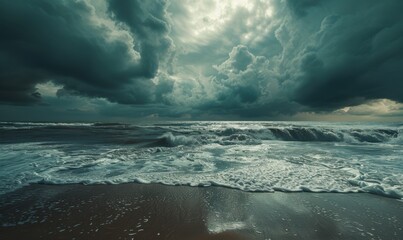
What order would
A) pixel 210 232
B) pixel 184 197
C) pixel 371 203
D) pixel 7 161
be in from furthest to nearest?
1. pixel 7 161
2. pixel 184 197
3. pixel 371 203
4. pixel 210 232

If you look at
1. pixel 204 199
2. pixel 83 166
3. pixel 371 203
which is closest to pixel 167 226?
pixel 204 199

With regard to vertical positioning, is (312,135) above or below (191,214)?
above

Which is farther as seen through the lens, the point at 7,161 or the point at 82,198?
the point at 7,161

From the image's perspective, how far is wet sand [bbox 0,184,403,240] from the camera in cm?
262

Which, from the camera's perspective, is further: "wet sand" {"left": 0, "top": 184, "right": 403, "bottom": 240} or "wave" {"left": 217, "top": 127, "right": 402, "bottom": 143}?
"wave" {"left": 217, "top": 127, "right": 402, "bottom": 143}

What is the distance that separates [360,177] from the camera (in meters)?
5.27

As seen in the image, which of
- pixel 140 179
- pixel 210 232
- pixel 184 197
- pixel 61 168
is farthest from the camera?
pixel 61 168

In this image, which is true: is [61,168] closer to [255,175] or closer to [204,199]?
[204,199]

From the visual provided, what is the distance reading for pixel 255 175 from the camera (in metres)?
5.40

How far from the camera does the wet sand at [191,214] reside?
8.58ft

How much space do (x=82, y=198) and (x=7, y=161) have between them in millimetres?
5465

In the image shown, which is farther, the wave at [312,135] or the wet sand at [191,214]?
the wave at [312,135]

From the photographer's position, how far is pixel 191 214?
3248 mm

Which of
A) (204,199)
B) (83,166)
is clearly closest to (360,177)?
(204,199)
